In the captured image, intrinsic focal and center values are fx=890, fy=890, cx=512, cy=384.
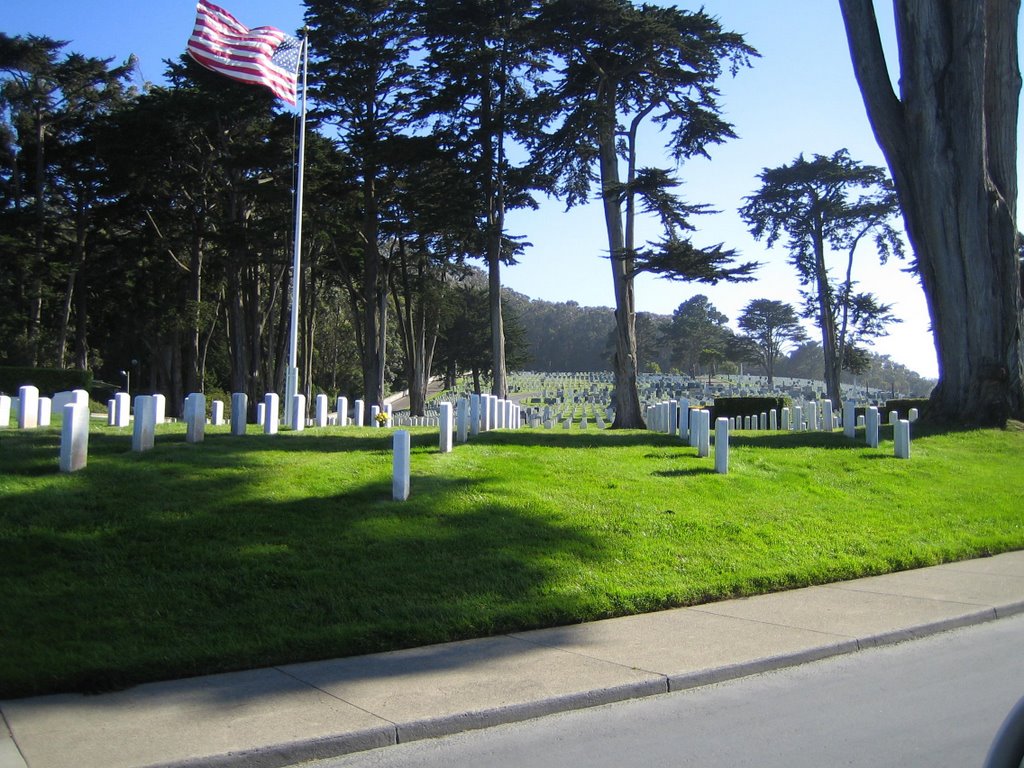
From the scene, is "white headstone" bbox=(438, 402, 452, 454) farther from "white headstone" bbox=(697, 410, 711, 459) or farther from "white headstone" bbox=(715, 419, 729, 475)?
"white headstone" bbox=(697, 410, 711, 459)

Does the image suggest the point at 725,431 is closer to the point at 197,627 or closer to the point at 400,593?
the point at 400,593

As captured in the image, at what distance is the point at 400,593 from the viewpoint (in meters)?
7.20

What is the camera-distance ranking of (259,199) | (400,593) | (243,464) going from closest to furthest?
(400,593) < (243,464) < (259,199)

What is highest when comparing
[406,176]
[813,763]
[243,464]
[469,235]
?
[406,176]

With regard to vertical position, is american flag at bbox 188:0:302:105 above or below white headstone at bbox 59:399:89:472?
above

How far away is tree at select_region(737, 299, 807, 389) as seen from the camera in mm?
79688

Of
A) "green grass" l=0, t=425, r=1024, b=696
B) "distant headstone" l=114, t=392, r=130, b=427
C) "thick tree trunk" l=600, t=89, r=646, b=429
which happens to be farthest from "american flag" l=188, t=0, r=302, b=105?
"thick tree trunk" l=600, t=89, r=646, b=429

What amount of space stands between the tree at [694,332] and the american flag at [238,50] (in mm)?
74414

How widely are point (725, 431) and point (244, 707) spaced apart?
852 cm

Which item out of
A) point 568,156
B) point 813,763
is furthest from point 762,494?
point 568,156

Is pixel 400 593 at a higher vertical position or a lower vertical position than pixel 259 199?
lower

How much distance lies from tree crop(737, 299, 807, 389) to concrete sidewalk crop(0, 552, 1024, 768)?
7346 cm

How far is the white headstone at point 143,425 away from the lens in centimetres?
992

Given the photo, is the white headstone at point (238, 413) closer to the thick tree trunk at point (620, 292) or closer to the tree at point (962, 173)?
the thick tree trunk at point (620, 292)
